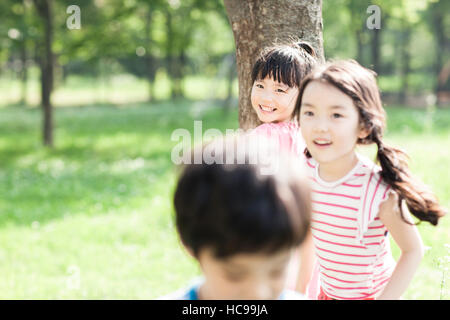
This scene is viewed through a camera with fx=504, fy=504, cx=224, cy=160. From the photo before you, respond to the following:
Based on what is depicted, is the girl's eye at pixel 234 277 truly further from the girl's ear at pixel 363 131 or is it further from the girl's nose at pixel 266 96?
the girl's nose at pixel 266 96

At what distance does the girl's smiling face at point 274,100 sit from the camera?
271cm

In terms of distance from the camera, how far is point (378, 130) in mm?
2014

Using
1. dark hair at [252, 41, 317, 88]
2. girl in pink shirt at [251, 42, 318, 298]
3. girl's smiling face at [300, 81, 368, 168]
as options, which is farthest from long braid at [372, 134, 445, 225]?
dark hair at [252, 41, 317, 88]

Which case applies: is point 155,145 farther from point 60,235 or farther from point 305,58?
point 305,58

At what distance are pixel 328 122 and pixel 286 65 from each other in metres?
0.79

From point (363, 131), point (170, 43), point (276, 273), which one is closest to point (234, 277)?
point (276, 273)

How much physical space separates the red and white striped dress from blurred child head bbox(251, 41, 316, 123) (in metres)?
0.64

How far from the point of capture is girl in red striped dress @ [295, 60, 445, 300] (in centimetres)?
188

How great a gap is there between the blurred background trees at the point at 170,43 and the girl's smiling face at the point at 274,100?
464 mm

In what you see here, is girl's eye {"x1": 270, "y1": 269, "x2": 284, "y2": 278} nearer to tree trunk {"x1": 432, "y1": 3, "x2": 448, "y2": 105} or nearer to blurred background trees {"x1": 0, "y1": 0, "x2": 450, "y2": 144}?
blurred background trees {"x1": 0, "y1": 0, "x2": 450, "y2": 144}

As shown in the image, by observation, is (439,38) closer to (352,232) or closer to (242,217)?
(352,232)

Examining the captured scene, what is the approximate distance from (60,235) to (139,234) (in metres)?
1.09

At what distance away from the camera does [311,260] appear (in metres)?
2.43
